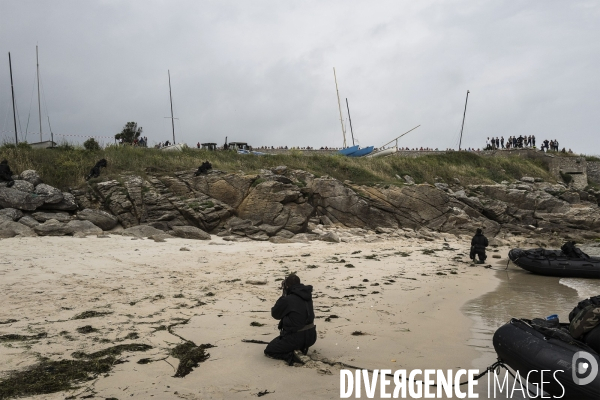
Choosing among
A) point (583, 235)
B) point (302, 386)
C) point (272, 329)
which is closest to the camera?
point (302, 386)

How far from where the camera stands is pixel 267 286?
33.8 ft

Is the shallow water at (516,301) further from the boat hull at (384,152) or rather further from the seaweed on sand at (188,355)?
the boat hull at (384,152)

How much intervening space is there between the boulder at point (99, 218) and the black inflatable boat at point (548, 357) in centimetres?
1552

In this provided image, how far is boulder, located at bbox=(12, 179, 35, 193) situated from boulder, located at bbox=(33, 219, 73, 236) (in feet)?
11.4

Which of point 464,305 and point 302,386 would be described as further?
point 464,305

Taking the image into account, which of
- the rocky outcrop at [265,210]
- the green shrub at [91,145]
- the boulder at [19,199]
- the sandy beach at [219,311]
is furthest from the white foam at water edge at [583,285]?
the green shrub at [91,145]

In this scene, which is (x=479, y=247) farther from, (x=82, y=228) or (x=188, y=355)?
(x=82, y=228)

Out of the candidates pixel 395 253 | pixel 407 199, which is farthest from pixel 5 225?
pixel 407 199

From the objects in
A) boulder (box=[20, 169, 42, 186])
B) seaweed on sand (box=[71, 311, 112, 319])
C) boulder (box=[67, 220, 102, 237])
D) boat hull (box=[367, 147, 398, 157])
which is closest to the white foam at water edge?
seaweed on sand (box=[71, 311, 112, 319])

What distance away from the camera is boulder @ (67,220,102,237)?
52.0 feet

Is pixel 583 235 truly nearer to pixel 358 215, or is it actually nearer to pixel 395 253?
pixel 358 215

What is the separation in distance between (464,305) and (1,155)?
2100 centimetres

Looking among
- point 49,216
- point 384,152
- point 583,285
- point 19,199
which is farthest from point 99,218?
point 384,152

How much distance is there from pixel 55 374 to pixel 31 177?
16.6m
